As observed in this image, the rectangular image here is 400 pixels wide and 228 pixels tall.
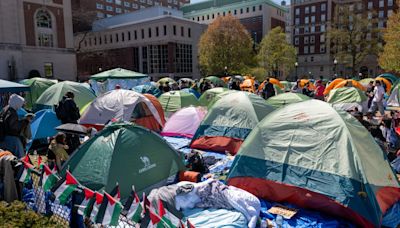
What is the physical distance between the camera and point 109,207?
3199 millimetres

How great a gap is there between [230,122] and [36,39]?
38057mm

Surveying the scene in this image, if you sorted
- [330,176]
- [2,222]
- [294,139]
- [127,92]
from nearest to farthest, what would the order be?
1. [2,222]
2. [330,176]
3. [294,139]
4. [127,92]

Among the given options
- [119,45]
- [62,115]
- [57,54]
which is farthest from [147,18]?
[62,115]

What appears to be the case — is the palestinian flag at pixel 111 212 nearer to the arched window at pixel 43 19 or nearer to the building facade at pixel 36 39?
the building facade at pixel 36 39

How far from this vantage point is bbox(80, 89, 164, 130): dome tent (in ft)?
34.2

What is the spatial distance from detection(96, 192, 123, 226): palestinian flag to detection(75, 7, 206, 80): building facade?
46.4 meters

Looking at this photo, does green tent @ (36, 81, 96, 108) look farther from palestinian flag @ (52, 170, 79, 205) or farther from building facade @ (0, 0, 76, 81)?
building facade @ (0, 0, 76, 81)

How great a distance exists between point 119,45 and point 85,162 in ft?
176

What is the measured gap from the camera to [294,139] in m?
5.59

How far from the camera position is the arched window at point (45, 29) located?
38812 mm

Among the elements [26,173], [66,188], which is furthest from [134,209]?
[26,173]

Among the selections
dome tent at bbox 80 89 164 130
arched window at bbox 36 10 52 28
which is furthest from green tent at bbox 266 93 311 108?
arched window at bbox 36 10 52 28

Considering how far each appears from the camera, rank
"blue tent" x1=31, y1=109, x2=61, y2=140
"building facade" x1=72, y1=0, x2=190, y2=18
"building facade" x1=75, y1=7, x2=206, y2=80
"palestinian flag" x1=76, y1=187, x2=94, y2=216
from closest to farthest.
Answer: "palestinian flag" x1=76, y1=187, x2=94, y2=216 < "blue tent" x1=31, y1=109, x2=61, y2=140 < "building facade" x1=75, y1=7, x2=206, y2=80 < "building facade" x1=72, y1=0, x2=190, y2=18

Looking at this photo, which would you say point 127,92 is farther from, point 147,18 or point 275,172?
point 147,18
